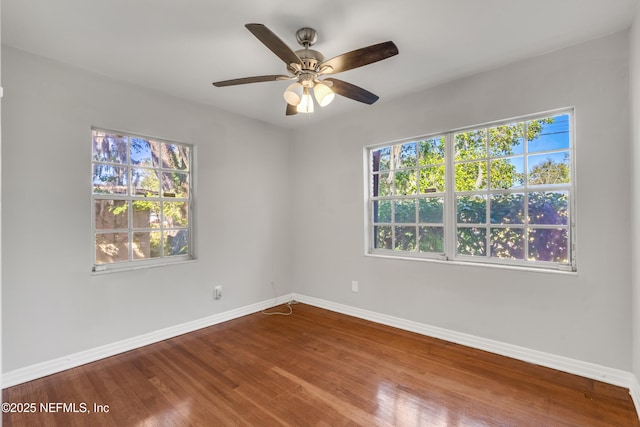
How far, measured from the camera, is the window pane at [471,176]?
2.96 meters

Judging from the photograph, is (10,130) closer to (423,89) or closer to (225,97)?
(225,97)

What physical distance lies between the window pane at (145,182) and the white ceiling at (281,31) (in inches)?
33.4

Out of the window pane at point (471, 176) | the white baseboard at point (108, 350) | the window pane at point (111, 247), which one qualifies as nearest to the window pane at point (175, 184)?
the window pane at point (111, 247)

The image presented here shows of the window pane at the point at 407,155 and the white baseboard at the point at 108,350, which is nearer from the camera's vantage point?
the white baseboard at the point at 108,350

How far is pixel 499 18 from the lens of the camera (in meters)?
2.12

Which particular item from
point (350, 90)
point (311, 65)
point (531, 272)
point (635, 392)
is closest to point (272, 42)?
point (311, 65)

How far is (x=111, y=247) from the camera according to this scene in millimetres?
2928

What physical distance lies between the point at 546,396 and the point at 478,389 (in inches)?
16.6

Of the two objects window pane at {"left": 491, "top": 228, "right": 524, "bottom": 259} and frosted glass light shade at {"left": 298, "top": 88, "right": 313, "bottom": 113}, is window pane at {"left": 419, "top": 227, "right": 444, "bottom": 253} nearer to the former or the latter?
window pane at {"left": 491, "top": 228, "right": 524, "bottom": 259}

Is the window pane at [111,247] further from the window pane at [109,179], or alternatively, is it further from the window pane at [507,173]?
the window pane at [507,173]

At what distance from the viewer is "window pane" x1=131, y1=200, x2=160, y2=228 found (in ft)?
10.2

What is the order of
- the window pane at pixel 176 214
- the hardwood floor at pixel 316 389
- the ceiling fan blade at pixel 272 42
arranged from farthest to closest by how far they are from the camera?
the window pane at pixel 176 214, the hardwood floor at pixel 316 389, the ceiling fan blade at pixel 272 42

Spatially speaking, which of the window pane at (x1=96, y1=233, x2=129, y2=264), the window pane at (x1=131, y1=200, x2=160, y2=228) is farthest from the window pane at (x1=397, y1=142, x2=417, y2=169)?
the window pane at (x1=96, y1=233, x2=129, y2=264)

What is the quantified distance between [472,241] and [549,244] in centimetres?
60
